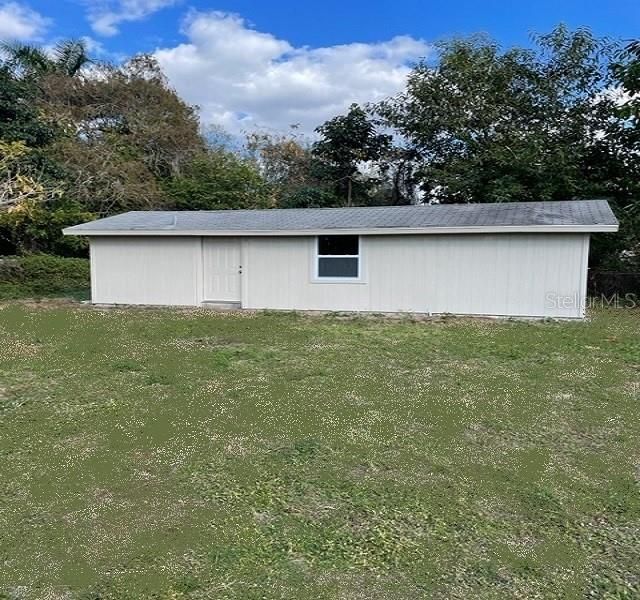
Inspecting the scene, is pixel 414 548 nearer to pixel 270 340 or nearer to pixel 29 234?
pixel 270 340

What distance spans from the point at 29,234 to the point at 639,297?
1817 centimetres

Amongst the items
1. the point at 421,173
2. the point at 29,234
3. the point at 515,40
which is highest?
the point at 515,40

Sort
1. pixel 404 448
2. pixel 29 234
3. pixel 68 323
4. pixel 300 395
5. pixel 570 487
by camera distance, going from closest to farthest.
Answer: pixel 570 487
pixel 404 448
pixel 300 395
pixel 68 323
pixel 29 234

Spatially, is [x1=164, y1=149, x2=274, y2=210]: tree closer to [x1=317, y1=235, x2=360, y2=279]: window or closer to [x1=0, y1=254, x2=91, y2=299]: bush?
[x1=0, y1=254, x2=91, y2=299]: bush

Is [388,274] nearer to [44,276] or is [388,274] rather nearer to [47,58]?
[44,276]

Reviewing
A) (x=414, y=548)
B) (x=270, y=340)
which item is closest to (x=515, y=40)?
(x=270, y=340)

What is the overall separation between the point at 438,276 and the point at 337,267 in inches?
82.2

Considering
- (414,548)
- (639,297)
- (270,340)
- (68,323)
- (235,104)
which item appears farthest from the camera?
(235,104)

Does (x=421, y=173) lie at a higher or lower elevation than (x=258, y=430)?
higher

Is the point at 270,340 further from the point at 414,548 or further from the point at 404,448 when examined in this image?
the point at 414,548

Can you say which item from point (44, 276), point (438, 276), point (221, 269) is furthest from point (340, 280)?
point (44, 276)

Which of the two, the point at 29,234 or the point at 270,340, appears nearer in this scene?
the point at 270,340

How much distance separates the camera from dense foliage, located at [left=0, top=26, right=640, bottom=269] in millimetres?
15906

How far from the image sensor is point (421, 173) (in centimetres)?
2183
